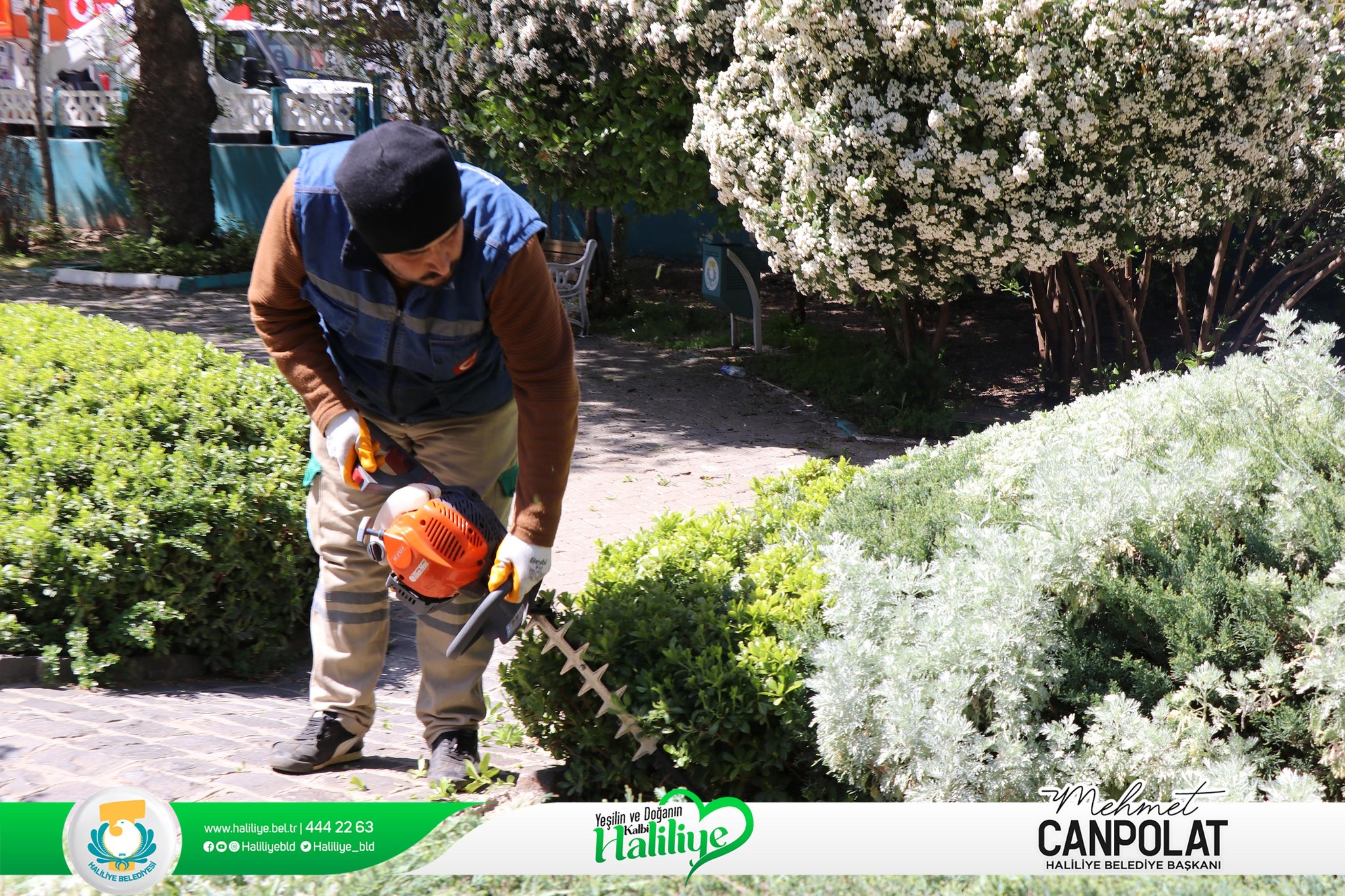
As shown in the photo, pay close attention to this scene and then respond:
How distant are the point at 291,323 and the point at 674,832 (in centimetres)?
177

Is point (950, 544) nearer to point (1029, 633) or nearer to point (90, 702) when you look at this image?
point (1029, 633)

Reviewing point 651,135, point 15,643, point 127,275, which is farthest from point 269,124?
point 15,643

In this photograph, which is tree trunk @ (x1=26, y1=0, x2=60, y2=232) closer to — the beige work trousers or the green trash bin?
the green trash bin

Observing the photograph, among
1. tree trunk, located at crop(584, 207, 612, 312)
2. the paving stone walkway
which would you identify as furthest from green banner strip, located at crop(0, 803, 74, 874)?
tree trunk, located at crop(584, 207, 612, 312)

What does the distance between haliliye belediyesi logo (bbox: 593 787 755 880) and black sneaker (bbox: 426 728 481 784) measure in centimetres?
74

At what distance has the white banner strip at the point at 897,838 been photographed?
230cm

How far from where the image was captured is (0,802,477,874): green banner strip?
230 cm

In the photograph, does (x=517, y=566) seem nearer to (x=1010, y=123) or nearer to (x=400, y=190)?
(x=400, y=190)

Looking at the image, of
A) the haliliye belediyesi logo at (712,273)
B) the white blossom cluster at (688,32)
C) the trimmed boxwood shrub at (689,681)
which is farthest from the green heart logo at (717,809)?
the haliliye belediyesi logo at (712,273)

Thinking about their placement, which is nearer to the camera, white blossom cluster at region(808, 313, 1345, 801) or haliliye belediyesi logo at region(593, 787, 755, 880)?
haliliye belediyesi logo at region(593, 787, 755, 880)

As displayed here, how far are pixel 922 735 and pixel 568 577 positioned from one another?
2.92 meters

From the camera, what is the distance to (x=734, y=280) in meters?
10.5

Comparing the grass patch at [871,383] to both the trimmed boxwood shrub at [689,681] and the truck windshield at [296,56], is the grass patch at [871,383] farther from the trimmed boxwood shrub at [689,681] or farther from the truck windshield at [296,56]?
the truck windshield at [296,56]

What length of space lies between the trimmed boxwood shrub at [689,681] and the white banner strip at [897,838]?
45cm
